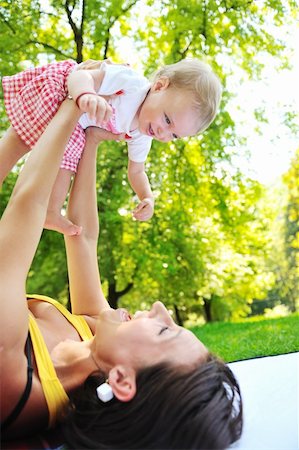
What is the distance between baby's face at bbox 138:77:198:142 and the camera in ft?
5.08

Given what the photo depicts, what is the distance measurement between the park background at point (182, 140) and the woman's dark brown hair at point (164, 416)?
372cm

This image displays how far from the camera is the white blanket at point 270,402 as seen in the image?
1090 mm

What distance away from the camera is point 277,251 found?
11875mm

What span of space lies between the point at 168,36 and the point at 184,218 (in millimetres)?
1921

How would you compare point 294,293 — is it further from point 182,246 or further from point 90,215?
point 90,215

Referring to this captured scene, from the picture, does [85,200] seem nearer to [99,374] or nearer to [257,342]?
[99,374]

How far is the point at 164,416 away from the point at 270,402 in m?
0.48

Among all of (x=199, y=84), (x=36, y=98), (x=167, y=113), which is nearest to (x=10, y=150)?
(x=36, y=98)

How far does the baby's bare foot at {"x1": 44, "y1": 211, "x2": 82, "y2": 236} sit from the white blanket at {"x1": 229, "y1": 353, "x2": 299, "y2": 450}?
0.65 metres

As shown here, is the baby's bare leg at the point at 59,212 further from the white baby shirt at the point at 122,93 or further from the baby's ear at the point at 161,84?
the baby's ear at the point at 161,84

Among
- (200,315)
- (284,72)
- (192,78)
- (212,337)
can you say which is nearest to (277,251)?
(200,315)

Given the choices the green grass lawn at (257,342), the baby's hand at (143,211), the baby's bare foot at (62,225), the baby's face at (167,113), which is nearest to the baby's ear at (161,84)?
the baby's face at (167,113)

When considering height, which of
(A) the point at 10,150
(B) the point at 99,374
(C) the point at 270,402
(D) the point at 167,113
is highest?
(D) the point at 167,113

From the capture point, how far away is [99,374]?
43.3 inches
